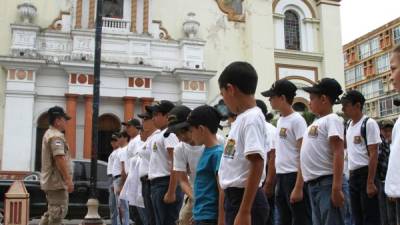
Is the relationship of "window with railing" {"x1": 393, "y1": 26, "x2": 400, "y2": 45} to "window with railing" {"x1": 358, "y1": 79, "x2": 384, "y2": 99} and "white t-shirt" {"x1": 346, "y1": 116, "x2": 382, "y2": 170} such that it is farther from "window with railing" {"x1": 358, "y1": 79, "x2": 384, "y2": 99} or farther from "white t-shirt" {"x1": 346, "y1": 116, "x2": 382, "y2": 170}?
"white t-shirt" {"x1": 346, "y1": 116, "x2": 382, "y2": 170}

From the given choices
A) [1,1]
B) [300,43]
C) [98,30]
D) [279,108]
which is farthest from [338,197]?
[300,43]

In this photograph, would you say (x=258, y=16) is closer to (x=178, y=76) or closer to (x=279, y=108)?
(x=178, y=76)

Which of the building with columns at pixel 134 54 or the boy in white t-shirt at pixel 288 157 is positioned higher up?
the building with columns at pixel 134 54

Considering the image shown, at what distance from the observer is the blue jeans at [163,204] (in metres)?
5.79

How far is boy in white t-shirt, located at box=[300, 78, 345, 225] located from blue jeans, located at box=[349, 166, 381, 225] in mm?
1057

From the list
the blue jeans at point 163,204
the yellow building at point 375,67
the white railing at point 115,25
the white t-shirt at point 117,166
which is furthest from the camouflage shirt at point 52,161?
the yellow building at point 375,67

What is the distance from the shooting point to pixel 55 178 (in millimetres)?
6820

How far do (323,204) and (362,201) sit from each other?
3.95 feet

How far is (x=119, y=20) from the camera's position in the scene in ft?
65.3

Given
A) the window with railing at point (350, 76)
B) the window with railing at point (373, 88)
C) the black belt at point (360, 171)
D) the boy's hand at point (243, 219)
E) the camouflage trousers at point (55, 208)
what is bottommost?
the camouflage trousers at point (55, 208)

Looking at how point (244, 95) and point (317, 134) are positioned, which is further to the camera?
point (317, 134)

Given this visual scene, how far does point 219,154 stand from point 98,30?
824 centimetres

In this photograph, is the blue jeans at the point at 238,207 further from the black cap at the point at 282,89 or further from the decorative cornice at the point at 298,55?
the decorative cornice at the point at 298,55

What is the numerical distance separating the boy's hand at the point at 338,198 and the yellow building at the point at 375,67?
46.3 meters
